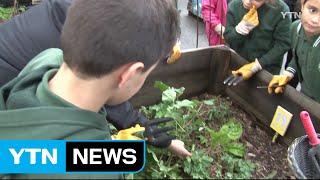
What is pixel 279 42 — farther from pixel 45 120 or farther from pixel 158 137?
pixel 45 120

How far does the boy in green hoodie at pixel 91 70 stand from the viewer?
921 millimetres

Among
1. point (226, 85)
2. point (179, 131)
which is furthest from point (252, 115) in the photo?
point (179, 131)

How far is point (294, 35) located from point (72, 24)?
5.02 feet

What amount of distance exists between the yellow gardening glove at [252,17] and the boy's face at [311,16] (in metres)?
0.37

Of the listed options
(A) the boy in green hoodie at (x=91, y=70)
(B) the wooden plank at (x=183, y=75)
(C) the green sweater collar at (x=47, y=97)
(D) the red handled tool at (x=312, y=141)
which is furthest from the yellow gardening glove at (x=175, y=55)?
(C) the green sweater collar at (x=47, y=97)

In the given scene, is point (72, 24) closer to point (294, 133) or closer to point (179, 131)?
point (179, 131)

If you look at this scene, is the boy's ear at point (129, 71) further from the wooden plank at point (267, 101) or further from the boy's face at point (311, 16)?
the boy's face at point (311, 16)

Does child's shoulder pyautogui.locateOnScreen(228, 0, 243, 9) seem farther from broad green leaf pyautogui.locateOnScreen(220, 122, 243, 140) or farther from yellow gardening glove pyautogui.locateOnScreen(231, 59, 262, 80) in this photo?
broad green leaf pyautogui.locateOnScreen(220, 122, 243, 140)

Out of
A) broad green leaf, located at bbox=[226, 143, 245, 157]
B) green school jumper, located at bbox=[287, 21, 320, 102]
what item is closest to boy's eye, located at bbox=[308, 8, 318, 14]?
green school jumper, located at bbox=[287, 21, 320, 102]

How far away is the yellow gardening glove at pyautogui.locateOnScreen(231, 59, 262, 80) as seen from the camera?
1986mm

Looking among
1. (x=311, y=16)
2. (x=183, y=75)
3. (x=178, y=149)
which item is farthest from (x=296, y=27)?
(x=178, y=149)

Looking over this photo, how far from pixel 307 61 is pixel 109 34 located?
1.41 metres

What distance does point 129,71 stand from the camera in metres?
0.98

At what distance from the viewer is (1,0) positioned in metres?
3.89
